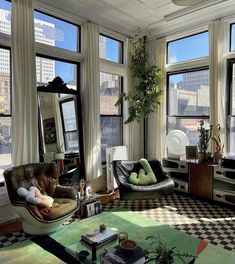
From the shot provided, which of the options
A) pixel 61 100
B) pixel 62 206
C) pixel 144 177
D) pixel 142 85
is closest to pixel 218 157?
pixel 144 177

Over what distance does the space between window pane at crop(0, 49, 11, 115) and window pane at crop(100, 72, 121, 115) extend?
1889 millimetres

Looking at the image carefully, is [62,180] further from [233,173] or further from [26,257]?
[233,173]

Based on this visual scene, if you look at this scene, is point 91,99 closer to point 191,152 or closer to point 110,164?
point 110,164

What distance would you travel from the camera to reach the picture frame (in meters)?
4.59

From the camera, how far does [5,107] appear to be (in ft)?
11.8

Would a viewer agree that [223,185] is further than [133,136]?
No

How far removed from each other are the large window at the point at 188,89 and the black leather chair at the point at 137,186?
1223 mm

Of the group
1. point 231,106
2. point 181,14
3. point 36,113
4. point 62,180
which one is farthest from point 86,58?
point 231,106

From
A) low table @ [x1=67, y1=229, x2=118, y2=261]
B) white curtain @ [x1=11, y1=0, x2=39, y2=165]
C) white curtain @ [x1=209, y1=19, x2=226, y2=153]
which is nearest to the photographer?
low table @ [x1=67, y1=229, x2=118, y2=261]

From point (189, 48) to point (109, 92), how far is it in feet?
6.29

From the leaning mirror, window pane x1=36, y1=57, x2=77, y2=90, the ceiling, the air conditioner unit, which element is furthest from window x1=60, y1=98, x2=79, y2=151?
the ceiling

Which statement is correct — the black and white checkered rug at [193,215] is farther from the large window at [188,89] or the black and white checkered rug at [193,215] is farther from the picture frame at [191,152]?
the large window at [188,89]

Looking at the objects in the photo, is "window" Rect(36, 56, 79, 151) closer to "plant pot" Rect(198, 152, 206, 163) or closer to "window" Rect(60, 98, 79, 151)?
"window" Rect(60, 98, 79, 151)

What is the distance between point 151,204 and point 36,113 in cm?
248
